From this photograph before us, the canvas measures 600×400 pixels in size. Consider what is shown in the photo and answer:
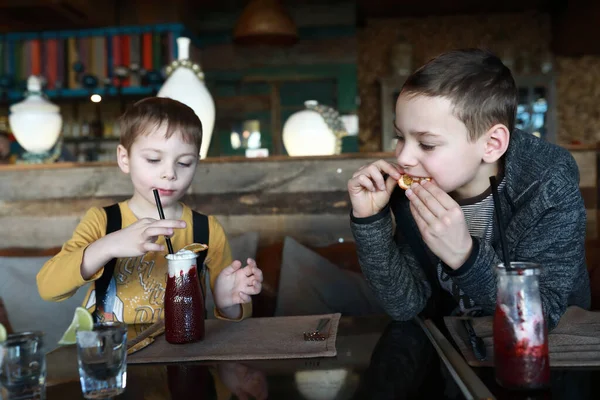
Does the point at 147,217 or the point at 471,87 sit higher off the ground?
the point at 471,87

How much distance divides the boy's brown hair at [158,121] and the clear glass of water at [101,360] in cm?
82

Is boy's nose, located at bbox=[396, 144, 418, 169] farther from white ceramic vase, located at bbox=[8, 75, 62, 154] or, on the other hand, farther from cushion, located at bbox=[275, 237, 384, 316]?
white ceramic vase, located at bbox=[8, 75, 62, 154]

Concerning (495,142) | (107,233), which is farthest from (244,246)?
(495,142)

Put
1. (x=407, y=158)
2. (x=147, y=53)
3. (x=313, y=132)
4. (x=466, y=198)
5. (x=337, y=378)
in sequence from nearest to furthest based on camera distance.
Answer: (x=337, y=378), (x=407, y=158), (x=466, y=198), (x=313, y=132), (x=147, y=53)

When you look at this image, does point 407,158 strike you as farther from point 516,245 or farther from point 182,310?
point 182,310

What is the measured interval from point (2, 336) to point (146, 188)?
0.78m

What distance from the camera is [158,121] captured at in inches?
63.5

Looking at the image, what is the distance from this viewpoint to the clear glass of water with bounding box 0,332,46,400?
838 millimetres

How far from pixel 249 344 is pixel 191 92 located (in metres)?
1.53

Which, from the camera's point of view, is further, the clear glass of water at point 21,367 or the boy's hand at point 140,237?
the boy's hand at point 140,237

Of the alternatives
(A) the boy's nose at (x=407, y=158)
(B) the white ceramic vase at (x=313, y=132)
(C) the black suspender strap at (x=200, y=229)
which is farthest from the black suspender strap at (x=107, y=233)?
(B) the white ceramic vase at (x=313, y=132)

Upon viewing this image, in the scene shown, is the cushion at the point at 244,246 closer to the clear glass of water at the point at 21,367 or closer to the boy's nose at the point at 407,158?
the boy's nose at the point at 407,158

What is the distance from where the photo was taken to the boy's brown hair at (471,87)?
1326 mm

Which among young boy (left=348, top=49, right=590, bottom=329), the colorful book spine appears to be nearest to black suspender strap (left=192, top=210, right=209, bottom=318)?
young boy (left=348, top=49, right=590, bottom=329)
